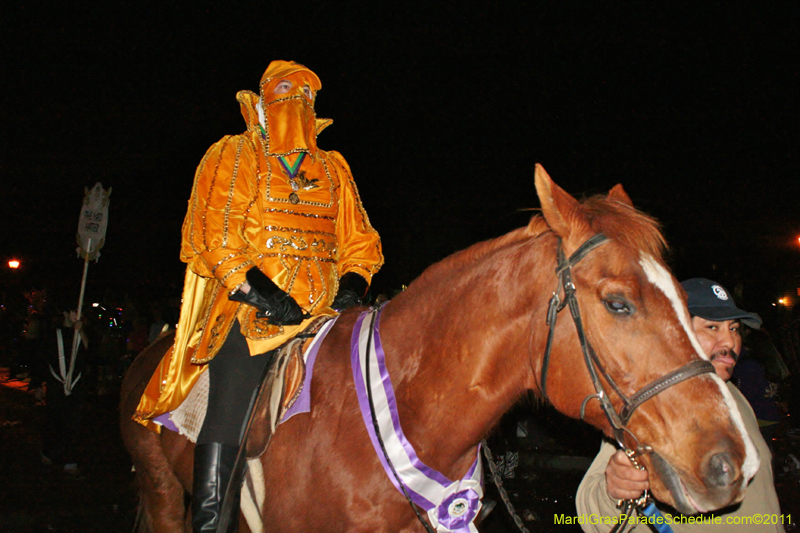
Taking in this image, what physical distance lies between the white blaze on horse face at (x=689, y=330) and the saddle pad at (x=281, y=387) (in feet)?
5.34

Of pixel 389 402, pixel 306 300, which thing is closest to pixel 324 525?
pixel 389 402

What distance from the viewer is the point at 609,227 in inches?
79.1

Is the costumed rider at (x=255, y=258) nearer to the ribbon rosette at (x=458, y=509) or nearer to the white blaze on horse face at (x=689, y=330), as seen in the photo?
the ribbon rosette at (x=458, y=509)

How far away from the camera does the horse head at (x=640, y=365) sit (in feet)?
5.42

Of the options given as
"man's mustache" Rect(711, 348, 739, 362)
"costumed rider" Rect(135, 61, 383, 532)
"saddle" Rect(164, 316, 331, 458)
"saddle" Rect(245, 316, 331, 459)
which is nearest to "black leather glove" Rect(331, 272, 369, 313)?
A: "costumed rider" Rect(135, 61, 383, 532)

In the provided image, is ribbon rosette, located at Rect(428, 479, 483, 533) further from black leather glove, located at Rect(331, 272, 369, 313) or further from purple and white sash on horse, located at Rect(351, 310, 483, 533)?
black leather glove, located at Rect(331, 272, 369, 313)

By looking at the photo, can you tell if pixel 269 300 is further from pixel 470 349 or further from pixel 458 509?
pixel 458 509

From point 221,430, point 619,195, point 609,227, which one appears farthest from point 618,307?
point 221,430

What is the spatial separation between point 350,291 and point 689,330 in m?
2.00

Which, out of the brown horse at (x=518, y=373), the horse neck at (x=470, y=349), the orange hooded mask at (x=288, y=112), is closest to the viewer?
the brown horse at (x=518, y=373)

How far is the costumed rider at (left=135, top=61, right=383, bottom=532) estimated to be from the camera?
2.71 meters

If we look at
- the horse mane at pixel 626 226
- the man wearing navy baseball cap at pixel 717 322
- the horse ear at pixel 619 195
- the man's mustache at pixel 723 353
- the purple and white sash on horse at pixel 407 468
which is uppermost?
the horse ear at pixel 619 195

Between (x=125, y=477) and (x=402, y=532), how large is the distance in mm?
7525

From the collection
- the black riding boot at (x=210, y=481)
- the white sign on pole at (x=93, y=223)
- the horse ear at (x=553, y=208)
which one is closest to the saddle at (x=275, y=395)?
the black riding boot at (x=210, y=481)
